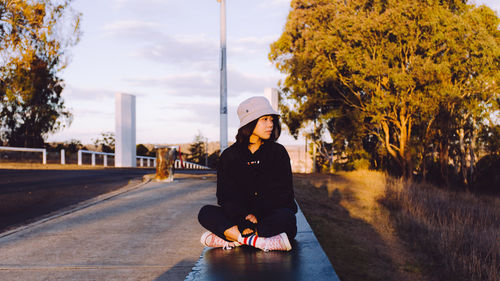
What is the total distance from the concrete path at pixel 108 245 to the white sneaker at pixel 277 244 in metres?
1.04

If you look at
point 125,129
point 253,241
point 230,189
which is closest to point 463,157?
point 125,129

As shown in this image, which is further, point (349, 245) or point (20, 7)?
point (20, 7)

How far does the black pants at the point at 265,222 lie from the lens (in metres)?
3.76

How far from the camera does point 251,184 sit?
4031 mm

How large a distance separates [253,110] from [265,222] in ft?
3.46

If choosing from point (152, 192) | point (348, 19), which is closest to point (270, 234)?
point (152, 192)

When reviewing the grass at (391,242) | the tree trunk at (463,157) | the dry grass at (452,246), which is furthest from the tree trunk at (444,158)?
the dry grass at (452,246)

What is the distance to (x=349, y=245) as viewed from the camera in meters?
6.87

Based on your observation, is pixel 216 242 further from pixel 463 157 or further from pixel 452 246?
pixel 463 157

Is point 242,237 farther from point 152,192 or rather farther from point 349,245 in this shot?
point 152,192

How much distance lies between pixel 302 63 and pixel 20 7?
14199 mm

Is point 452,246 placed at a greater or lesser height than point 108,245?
lesser

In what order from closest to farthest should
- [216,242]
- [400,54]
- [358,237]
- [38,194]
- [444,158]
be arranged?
1. [216,242]
2. [358,237]
3. [38,194]
4. [400,54]
5. [444,158]

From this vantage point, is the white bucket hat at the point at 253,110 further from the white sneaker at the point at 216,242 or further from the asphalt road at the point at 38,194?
the asphalt road at the point at 38,194
